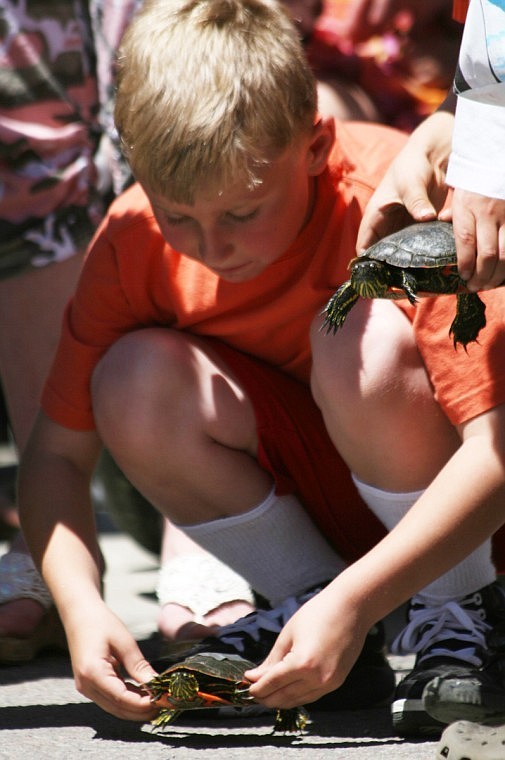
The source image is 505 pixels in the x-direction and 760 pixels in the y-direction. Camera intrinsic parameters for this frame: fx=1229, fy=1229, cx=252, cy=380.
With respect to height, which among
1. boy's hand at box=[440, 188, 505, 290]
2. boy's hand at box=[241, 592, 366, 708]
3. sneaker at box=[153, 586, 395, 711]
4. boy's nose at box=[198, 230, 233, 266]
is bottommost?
sneaker at box=[153, 586, 395, 711]

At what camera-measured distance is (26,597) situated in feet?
7.17

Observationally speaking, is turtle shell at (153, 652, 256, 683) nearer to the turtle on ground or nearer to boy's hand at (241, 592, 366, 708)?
boy's hand at (241, 592, 366, 708)

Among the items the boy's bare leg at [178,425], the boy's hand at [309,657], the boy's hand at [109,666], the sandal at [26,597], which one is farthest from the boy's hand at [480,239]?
the sandal at [26,597]

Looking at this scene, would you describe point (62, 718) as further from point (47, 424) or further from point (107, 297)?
point (107, 297)

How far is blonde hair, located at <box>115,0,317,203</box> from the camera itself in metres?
1.73

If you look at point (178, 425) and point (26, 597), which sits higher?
point (178, 425)

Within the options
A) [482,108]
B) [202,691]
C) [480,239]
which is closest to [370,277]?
[480,239]

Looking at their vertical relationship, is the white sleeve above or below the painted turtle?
above

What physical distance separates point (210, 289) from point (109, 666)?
66cm

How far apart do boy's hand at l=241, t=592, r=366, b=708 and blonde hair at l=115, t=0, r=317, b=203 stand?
2.02 ft

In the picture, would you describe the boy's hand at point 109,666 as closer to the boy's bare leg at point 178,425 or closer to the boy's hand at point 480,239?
the boy's bare leg at point 178,425

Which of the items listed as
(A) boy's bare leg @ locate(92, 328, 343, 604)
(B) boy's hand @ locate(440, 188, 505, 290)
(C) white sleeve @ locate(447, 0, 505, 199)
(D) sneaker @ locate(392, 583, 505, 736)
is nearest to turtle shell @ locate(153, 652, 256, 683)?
(D) sneaker @ locate(392, 583, 505, 736)

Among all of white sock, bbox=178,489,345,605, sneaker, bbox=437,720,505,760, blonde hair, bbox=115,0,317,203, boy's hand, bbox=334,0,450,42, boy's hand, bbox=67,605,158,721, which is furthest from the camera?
boy's hand, bbox=334,0,450,42

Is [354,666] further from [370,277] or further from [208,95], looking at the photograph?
[208,95]
